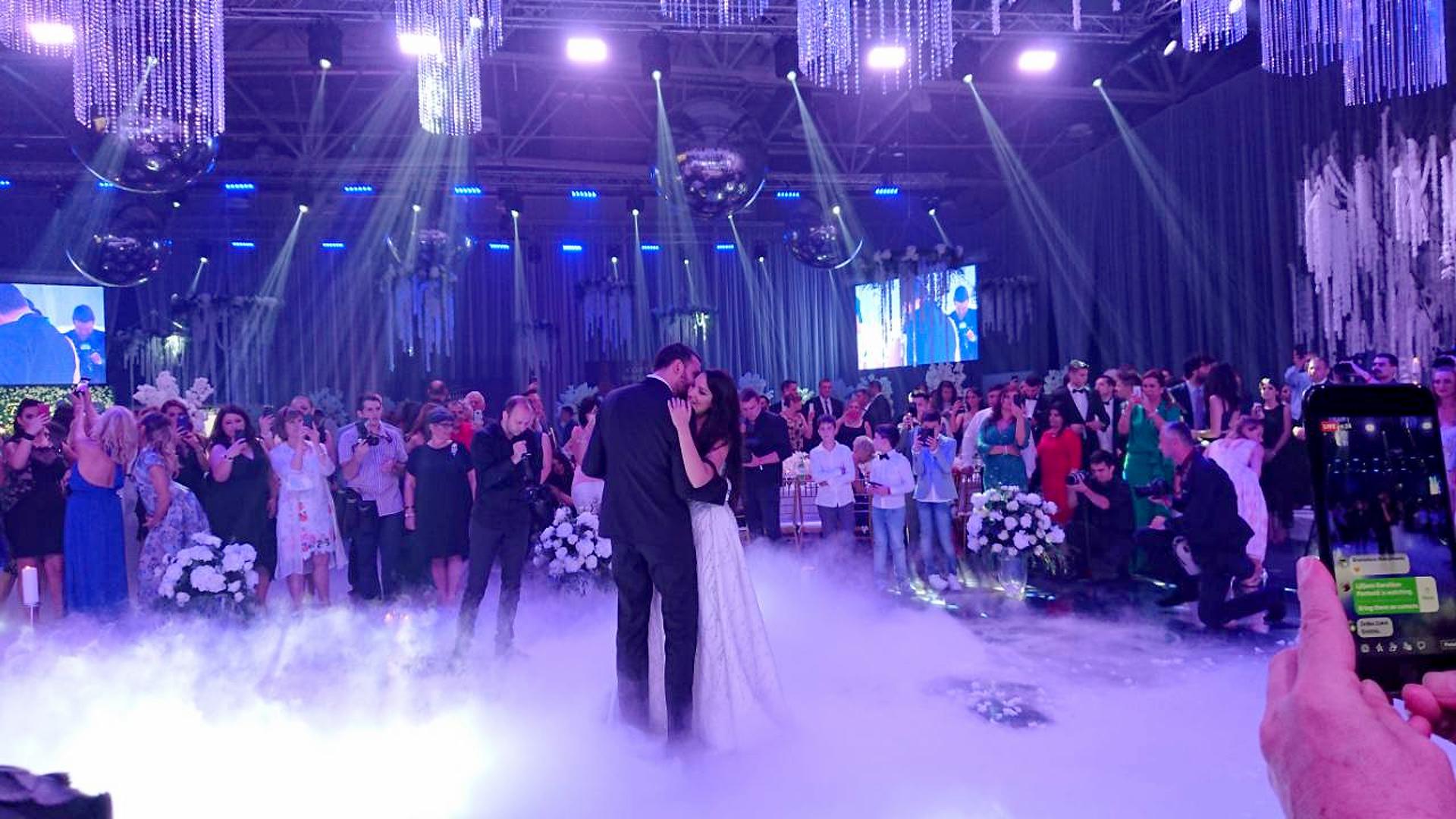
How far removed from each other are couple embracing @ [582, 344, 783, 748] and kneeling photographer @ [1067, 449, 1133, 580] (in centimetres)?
397

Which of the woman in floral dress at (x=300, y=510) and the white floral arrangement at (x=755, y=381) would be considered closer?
the woman in floral dress at (x=300, y=510)

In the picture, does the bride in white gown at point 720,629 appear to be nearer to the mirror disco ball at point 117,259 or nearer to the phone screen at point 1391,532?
the phone screen at point 1391,532

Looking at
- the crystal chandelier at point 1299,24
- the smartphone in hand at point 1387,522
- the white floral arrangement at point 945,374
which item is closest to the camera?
the smartphone in hand at point 1387,522

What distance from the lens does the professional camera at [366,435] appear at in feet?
21.8

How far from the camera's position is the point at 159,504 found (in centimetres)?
587

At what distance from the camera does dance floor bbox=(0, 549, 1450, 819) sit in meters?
3.34

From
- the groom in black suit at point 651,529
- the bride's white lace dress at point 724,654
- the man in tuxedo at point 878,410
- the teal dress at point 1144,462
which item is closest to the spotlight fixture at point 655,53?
the man in tuxedo at point 878,410

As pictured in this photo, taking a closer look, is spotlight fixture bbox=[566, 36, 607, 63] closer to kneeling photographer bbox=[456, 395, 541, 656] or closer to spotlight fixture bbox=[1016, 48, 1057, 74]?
spotlight fixture bbox=[1016, 48, 1057, 74]

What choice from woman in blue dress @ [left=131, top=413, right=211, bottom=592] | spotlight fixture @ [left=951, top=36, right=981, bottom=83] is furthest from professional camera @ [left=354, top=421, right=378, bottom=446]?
spotlight fixture @ [left=951, top=36, right=981, bottom=83]

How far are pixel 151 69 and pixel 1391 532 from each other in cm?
683

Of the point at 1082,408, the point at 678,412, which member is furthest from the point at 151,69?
Result: the point at 1082,408

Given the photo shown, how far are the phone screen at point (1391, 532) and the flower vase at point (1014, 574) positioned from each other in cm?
589

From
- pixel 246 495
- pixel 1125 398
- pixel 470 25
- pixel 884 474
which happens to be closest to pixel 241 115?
pixel 470 25

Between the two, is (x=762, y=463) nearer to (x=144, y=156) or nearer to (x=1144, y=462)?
(x=1144, y=462)
